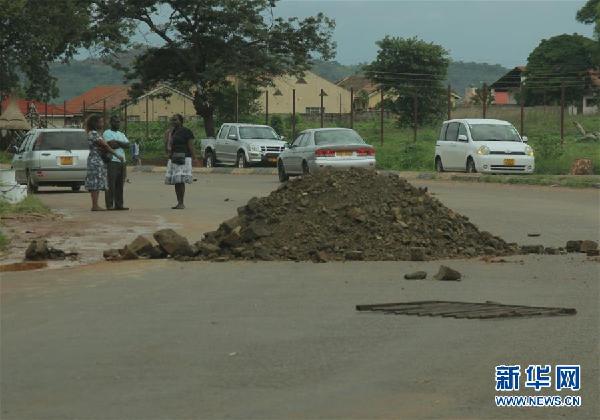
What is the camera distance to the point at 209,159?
4966cm

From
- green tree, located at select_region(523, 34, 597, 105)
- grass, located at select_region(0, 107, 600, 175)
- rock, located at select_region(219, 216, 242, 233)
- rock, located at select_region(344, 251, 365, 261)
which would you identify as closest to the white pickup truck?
grass, located at select_region(0, 107, 600, 175)

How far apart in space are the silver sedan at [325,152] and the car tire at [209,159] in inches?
494

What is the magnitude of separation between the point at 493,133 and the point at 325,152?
512cm

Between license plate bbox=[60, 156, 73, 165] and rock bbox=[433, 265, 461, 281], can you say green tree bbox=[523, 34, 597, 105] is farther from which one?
rock bbox=[433, 265, 461, 281]

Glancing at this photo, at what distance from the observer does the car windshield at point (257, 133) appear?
46619 millimetres

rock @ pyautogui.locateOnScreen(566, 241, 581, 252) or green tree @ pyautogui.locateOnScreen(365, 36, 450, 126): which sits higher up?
green tree @ pyautogui.locateOnScreen(365, 36, 450, 126)

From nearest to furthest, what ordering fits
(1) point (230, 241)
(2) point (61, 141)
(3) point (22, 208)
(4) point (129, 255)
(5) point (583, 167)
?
(4) point (129, 255), (1) point (230, 241), (3) point (22, 208), (2) point (61, 141), (5) point (583, 167)

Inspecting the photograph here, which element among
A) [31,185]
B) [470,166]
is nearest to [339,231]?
[31,185]

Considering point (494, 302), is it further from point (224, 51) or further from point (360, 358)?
point (224, 51)

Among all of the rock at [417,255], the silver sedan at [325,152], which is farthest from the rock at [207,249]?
the silver sedan at [325,152]

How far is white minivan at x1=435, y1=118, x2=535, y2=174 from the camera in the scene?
34.7m

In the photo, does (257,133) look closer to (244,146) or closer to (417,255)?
(244,146)

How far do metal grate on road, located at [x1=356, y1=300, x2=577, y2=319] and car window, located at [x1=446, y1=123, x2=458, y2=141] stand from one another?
82.8 ft

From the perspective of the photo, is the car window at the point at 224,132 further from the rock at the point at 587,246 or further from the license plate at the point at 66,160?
the rock at the point at 587,246
